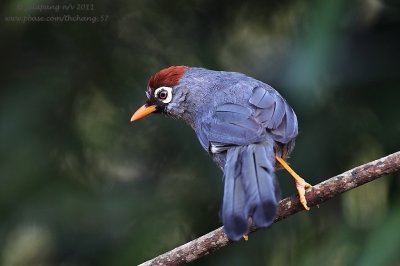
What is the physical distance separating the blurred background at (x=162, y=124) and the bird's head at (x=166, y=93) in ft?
2.38

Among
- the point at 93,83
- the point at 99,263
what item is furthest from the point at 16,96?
the point at 99,263

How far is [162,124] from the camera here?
627cm

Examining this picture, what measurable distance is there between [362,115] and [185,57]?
1.46 m

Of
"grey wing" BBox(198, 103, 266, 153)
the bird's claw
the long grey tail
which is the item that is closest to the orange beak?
"grey wing" BBox(198, 103, 266, 153)

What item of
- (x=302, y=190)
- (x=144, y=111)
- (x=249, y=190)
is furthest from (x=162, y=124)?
(x=249, y=190)

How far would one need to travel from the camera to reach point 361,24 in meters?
5.97

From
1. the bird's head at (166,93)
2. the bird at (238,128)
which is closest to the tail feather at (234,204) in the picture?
the bird at (238,128)

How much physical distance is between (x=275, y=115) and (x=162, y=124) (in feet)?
6.02

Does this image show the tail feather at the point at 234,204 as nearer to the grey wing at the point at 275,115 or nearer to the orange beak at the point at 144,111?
the grey wing at the point at 275,115

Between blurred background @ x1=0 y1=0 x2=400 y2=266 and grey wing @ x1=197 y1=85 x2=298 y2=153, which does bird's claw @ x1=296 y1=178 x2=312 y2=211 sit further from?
blurred background @ x1=0 y1=0 x2=400 y2=266

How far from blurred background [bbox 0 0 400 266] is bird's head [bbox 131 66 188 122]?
0.72 m

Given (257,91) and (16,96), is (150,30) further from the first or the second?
(257,91)

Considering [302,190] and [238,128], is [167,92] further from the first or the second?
[302,190]

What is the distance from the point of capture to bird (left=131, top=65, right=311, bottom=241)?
3861mm
